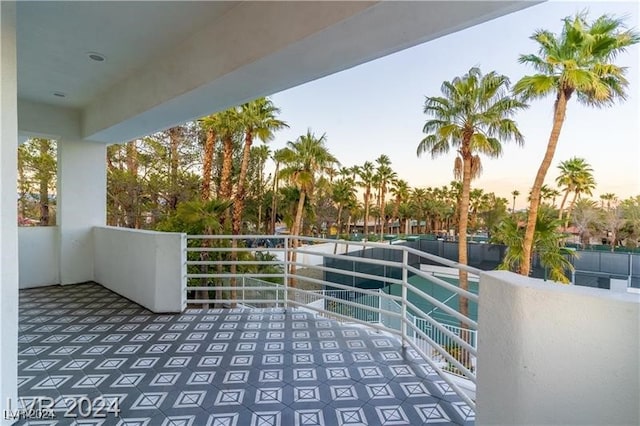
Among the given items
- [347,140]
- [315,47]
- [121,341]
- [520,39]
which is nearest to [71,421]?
[121,341]

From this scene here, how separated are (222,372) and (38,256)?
4194mm

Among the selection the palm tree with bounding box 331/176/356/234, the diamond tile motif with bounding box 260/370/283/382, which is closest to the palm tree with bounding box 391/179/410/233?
the palm tree with bounding box 331/176/356/234

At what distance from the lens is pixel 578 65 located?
6770 millimetres

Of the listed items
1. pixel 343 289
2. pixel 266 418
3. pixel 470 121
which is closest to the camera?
pixel 266 418

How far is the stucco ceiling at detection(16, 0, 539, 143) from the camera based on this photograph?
1.74 m

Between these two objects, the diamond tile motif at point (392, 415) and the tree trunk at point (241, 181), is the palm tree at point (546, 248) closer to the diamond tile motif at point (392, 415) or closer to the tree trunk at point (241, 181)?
the diamond tile motif at point (392, 415)

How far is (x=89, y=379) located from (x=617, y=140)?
976 cm

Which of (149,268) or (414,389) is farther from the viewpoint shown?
(149,268)

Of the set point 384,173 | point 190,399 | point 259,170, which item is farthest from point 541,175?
point 384,173

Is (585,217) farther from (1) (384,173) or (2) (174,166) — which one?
(2) (174,166)

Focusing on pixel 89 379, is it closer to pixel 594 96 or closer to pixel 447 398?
pixel 447 398

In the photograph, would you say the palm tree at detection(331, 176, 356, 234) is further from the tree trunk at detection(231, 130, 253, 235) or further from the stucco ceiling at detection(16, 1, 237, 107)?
the stucco ceiling at detection(16, 1, 237, 107)

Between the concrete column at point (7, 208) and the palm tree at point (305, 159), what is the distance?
34.6ft

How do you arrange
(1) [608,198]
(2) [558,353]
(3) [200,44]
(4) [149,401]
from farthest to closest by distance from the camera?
(1) [608,198], (3) [200,44], (4) [149,401], (2) [558,353]
